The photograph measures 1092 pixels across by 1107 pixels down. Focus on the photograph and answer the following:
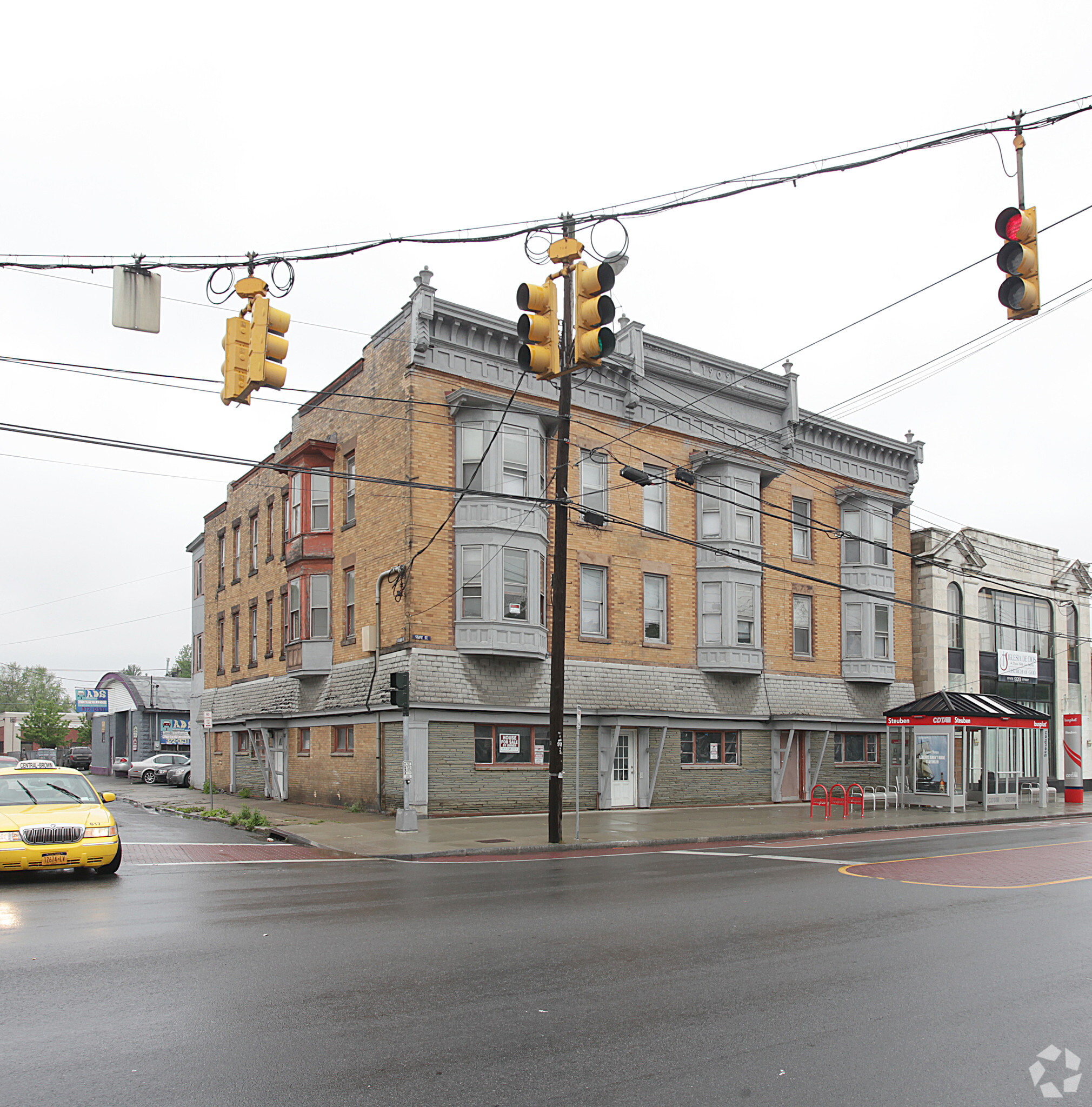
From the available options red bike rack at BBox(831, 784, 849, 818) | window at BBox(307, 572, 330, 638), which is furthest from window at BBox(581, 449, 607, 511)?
red bike rack at BBox(831, 784, 849, 818)

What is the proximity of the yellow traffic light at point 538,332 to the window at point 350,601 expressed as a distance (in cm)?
1734

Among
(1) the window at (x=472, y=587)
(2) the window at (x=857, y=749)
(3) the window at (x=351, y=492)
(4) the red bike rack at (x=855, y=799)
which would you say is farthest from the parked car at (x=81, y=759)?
A: (4) the red bike rack at (x=855, y=799)

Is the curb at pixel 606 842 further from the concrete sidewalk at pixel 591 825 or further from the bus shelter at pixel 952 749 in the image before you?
the bus shelter at pixel 952 749

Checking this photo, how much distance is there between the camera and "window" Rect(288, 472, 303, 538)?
3100cm

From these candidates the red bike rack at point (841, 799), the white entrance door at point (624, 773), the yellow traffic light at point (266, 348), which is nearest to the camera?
the yellow traffic light at point (266, 348)

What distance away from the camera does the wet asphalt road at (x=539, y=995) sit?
18.3 ft

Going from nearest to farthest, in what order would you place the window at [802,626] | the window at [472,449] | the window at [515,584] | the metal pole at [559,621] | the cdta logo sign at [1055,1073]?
the cdta logo sign at [1055,1073]
the metal pole at [559,621]
the window at [472,449]
the window at [515,584]
the window at [802,626]

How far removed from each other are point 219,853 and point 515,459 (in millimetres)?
12281

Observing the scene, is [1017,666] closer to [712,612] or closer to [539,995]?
[712,612]

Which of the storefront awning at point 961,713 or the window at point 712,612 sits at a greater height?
the window at point 712,612

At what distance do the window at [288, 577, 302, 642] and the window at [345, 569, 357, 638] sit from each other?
206cm

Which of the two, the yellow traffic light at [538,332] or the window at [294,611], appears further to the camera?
the window at [294,611]

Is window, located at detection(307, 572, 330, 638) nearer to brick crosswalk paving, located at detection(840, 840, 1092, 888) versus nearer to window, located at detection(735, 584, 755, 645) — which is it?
window, located at detection(735, 584, 755, 645)

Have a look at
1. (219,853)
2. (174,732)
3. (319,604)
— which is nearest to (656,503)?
(319,604)
